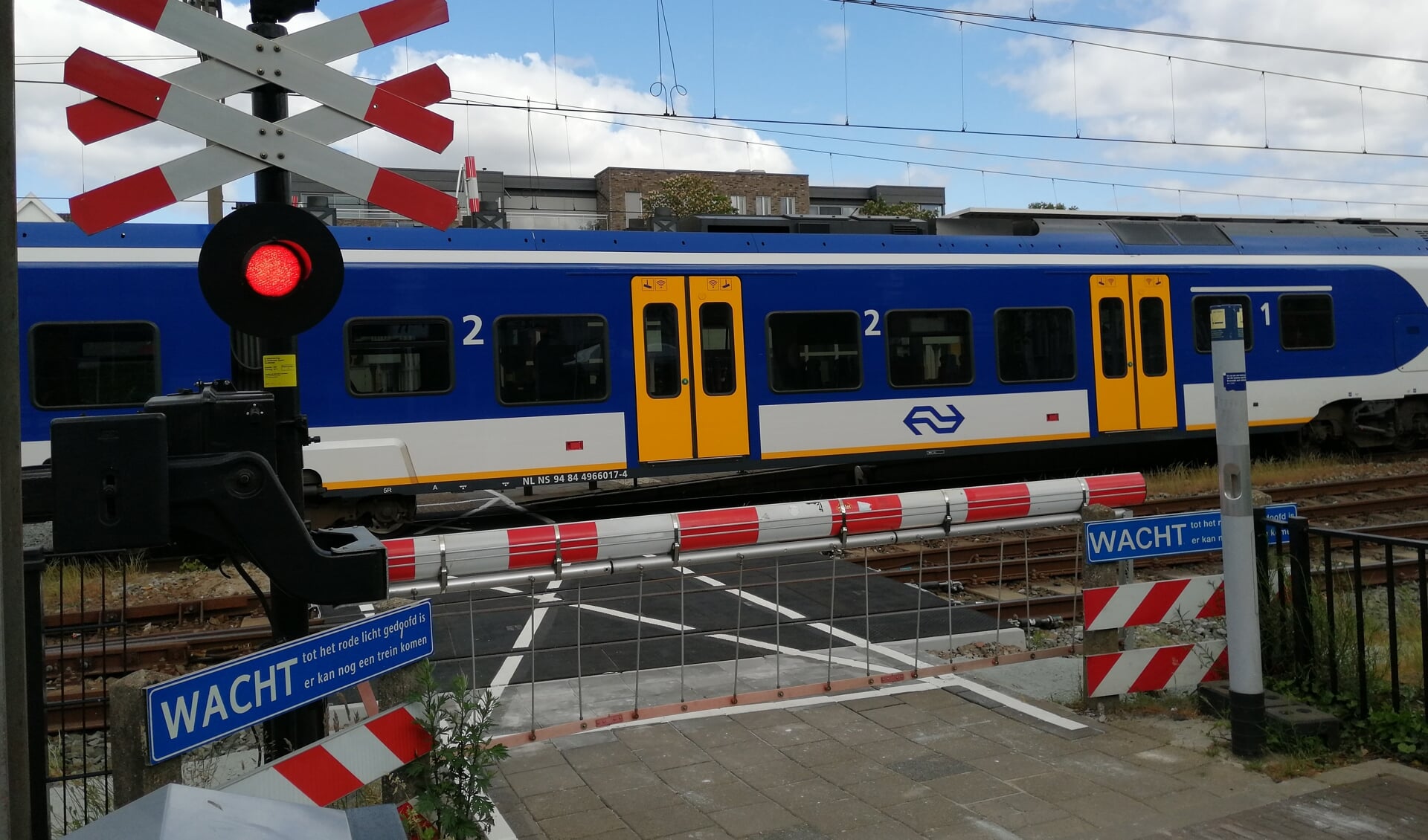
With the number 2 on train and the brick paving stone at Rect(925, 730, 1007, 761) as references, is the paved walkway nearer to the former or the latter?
the brick paving stone at Rect(925, 730, 1007, 761)

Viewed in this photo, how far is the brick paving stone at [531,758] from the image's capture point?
5254mm

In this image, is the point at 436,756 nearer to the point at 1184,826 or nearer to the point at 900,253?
the point at 1184,826

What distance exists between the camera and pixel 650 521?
A: 5832mm

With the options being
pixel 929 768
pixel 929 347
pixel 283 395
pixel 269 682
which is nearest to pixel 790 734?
pixel 929 768

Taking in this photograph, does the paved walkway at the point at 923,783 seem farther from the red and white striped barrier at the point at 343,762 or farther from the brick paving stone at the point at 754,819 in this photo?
the red and white striped barrier at the point at 343,762

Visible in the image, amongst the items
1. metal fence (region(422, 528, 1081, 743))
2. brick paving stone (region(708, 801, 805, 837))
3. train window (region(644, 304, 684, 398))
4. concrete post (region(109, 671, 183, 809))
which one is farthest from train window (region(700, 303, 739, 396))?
concrete post (region(109, 671, 183, 809))

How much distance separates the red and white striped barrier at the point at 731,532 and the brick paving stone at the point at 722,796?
1.26 m

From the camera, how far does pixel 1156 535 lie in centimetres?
602

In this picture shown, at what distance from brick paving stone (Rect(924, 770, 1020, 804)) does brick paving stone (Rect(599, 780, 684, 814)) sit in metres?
1.15

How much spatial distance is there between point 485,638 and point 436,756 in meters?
4.12

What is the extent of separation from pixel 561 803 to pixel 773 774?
980mm

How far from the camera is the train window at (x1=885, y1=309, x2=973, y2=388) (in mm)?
13531

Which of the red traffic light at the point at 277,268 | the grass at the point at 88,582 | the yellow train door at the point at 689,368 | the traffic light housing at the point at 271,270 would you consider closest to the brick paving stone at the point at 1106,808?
the traffic light housing at the point at 271,270

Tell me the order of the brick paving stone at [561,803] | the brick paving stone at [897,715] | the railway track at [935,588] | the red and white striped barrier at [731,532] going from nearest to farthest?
the brick paving stone at [561,803], the red and white striped barrier at [731,532], the brick paving stone at [897,715], the railway track at [935,588]
